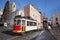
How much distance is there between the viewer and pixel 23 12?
44219 millimetres

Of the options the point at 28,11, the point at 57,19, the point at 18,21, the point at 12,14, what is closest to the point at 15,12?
the point at 12,14

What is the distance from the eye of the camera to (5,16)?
48219 mm

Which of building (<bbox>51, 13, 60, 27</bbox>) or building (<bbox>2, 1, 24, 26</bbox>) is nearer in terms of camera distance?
building (<bbox>2, 1, 24, 26</bbox>)

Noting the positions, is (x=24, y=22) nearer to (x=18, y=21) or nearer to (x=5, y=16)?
(x=18, y=21)

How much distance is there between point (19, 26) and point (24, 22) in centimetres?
122

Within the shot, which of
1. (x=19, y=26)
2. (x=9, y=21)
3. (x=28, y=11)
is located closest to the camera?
(x=19, y=26)

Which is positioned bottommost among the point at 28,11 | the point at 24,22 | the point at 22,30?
the point at 22,30

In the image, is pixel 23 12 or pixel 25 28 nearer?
pixel 25 28

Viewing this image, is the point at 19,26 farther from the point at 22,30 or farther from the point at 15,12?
the point at 15,12

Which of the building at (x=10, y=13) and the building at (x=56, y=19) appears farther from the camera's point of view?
the building at (x=56, y=19)

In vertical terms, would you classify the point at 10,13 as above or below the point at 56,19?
above

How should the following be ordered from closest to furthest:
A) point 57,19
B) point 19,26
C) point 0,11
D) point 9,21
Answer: point 19,26
point 9,21
point 57,19
point 0,11

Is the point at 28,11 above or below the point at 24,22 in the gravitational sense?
above

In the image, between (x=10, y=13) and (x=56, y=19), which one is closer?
(x=10, y=13)
